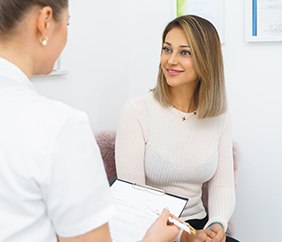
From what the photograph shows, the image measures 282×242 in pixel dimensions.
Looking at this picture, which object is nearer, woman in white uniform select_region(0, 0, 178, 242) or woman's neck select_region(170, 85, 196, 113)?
woman in white uniform select_region(0, 0, 178, 242)

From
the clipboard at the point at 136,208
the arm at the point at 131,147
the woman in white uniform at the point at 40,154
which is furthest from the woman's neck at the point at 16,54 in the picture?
→ the arm at the point at 131,147

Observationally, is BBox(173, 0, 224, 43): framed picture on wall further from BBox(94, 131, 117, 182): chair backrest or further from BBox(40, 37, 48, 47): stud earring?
BBox(40, 37, 48, 47): stud earring

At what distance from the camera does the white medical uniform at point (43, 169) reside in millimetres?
595

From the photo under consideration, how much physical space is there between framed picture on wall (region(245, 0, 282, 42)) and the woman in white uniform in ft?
4.01

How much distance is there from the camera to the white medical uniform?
1.95ft

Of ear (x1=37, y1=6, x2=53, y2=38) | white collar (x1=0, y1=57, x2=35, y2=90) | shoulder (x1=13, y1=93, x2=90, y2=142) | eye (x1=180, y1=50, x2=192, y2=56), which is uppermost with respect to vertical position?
ear (x1=37, y1=6, x2=53, y2=38)

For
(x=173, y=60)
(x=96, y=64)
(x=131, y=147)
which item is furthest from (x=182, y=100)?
(x=96, y=64)

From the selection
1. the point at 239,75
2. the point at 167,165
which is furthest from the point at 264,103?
the point at 167,165

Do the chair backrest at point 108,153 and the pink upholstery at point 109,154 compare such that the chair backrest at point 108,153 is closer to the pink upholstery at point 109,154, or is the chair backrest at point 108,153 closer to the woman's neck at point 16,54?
the pink upholstery at point 109,154

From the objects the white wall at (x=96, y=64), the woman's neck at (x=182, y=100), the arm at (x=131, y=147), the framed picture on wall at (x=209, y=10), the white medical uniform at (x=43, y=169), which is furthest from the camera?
the framed picture on wall at (x=209, y=10)

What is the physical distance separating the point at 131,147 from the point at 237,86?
2.08ft

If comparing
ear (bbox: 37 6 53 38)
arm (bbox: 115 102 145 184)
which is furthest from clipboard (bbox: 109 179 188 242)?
ear (bbox: 37 6 53 38)

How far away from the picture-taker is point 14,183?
0.60 metres

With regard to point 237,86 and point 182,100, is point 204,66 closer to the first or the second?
point 182,100
